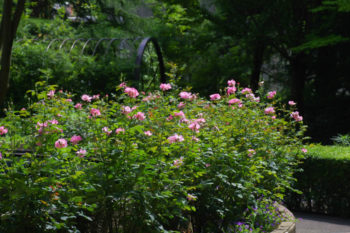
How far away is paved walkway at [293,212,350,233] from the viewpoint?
7.07 metres

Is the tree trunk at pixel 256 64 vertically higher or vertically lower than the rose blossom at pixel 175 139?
higher

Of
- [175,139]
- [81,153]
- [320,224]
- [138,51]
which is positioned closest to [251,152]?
[175,139]

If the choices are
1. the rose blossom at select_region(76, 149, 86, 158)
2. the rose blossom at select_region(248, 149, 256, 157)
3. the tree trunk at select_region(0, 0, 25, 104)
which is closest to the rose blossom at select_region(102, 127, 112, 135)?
the rose blossom at select_region(76, 149, 86, 158)

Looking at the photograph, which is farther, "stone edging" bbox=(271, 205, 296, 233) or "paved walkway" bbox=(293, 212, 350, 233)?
"paved walkway" bbox=(293, 212, 350, 233)

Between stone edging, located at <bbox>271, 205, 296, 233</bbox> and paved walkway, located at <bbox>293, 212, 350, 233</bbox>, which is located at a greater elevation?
stone edging, located at <bbox>271, 205, 296, 233</bbox>

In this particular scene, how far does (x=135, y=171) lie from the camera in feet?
11.6

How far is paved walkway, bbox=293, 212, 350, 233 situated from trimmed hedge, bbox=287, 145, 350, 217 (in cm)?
24

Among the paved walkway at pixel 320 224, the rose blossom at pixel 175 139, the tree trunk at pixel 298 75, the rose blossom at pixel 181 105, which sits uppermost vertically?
the tree trunk at pixel 298 75

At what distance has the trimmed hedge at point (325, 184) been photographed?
8.30 m

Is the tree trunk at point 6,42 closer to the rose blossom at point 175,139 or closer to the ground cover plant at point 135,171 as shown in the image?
the ground cover plant at point 135,171

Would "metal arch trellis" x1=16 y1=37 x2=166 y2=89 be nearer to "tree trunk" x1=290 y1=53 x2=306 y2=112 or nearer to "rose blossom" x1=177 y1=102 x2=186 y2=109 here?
"tree trunk" x1=290 y1=53 x2=306 y2=112

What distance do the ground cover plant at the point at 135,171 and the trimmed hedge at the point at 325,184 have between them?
310 cm

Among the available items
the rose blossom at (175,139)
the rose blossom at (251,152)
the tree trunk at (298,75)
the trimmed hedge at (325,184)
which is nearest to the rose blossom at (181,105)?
the rose blossom at (251,152)

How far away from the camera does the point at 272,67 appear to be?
19.1 meters
